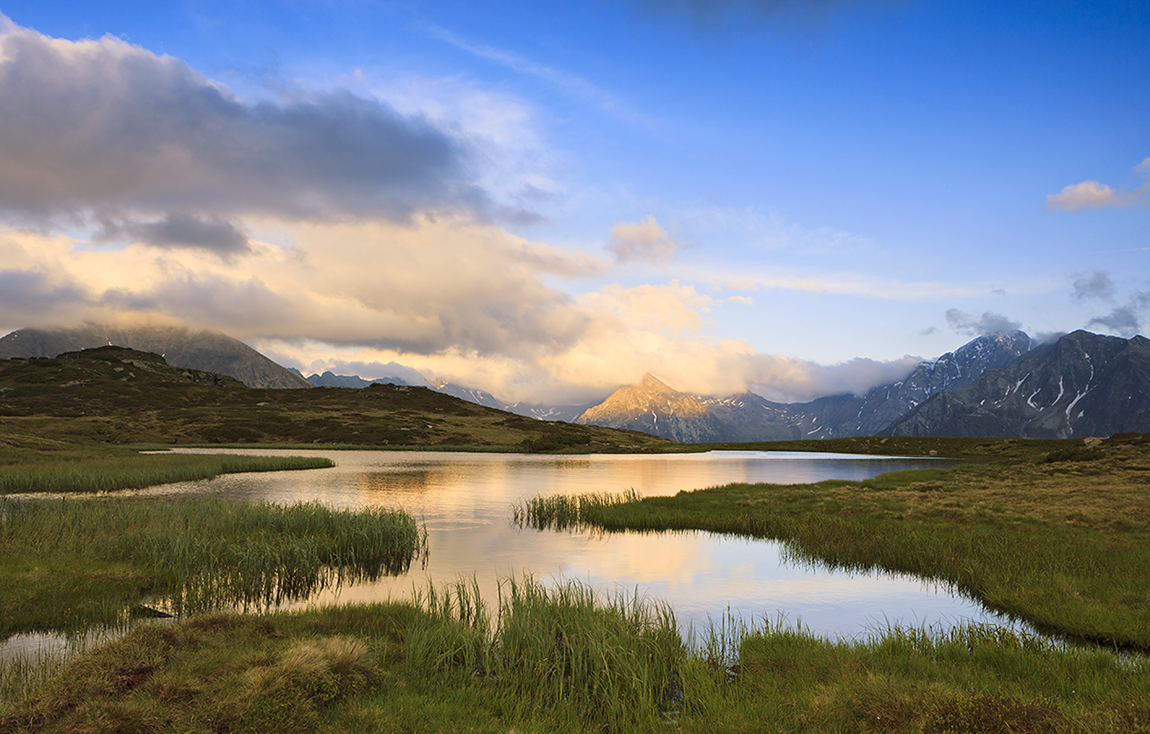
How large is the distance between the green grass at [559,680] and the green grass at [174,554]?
5.56 meters

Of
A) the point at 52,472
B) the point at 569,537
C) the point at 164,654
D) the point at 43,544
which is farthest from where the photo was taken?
the point at 52,472

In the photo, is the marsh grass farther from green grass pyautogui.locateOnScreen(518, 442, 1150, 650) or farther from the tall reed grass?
the tall reed grass

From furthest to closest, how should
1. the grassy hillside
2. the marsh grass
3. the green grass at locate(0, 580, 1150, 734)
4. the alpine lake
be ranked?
the grassy hillside → the marsh grass → the alpine lake → the green grass at locate(0, 580, 1150, 734)

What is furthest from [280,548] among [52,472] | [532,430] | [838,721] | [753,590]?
[532,430]

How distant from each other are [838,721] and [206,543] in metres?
22.3

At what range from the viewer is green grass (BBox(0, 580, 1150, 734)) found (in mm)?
9391

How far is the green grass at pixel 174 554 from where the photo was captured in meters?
17.0

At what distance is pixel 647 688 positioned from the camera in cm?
1207

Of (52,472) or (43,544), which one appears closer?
(43,544)

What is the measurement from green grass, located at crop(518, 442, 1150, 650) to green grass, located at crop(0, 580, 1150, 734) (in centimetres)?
465

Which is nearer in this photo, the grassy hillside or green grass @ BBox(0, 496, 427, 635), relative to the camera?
green grass @ BBox(0, 496, 427, 635)

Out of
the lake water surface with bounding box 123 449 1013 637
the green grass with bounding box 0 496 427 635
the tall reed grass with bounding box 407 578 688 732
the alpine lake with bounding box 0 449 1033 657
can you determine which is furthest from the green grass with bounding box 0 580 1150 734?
the green grass with bounding box 0 496 427 635

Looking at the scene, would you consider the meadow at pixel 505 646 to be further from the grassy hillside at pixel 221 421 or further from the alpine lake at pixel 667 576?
the grassy hillside at pixel 221 421

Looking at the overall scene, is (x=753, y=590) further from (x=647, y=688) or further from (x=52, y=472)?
(x=52, y=472)
